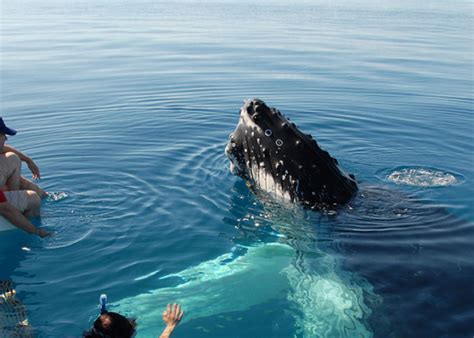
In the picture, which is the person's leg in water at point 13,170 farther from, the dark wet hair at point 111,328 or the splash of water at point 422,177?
the splash of water at point 422,177

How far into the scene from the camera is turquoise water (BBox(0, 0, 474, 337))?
6.44 m

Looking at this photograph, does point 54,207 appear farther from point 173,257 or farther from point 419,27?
point 419,27

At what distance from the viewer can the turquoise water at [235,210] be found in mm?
6441

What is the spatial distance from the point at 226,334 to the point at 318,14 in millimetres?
46338

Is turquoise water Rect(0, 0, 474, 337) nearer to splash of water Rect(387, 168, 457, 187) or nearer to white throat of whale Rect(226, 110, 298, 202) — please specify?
splash of water Rect(387, 168, 457, 187)

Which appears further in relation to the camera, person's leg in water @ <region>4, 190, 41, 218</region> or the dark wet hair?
person's leg in water @ <region>4, 190, 41, 218</region>

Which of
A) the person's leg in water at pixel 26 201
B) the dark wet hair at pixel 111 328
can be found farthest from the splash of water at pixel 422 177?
the dark wet hair at pixel 111 328

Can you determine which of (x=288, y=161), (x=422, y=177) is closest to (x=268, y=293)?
(x=288, y=161)

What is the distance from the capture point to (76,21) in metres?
42.3

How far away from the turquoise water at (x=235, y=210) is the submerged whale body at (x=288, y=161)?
0.25 metres

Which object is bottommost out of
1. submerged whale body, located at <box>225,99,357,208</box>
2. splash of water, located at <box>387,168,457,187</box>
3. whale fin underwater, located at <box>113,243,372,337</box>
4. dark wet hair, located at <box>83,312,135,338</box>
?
whale fin underwater, located at <box>113,243,372,337</box>

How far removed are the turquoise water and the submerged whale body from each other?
25cm

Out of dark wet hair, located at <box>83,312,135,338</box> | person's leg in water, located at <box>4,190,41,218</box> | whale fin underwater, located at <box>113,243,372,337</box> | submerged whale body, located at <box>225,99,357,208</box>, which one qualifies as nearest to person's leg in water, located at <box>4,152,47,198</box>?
person's leg in water, located at <box>4,190,41,218</box>

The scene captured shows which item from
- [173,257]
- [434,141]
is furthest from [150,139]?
[434,141]
